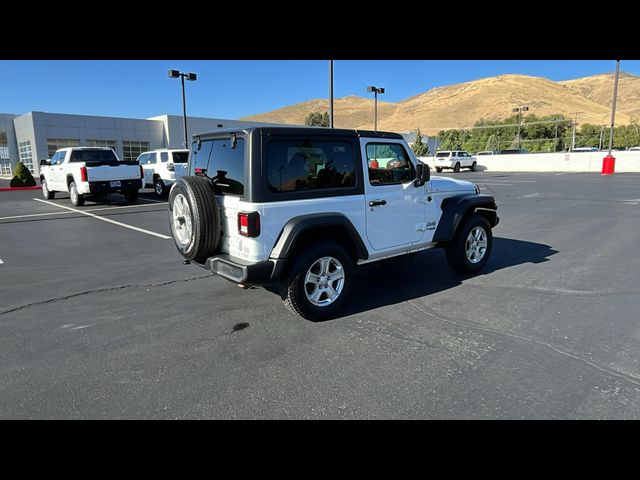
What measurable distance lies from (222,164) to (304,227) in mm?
1161

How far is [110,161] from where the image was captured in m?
14.0

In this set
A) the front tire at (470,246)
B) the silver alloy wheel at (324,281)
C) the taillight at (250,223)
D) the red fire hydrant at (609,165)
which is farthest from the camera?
the red fire hydrant at (609,165)

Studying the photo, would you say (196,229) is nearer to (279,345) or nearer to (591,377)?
(279,345)

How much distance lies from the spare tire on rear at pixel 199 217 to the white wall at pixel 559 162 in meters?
38.4

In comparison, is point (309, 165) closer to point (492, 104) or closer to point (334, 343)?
point (334, 343)

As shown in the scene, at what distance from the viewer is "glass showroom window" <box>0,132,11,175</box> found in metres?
38.8

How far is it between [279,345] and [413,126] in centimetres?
12521

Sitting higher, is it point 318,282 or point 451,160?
point 451,160

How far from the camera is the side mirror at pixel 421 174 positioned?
493cm

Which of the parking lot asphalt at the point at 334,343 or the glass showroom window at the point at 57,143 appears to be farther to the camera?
the glass showroom window at the point at 57,143

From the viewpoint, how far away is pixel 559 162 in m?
36.4

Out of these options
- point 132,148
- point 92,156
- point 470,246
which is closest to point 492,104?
point 132,148

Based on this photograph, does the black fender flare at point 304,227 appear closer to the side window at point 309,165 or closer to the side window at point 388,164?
the side window at point 309,165

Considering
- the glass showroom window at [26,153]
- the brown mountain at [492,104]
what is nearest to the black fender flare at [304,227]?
the glass showroom window at [26,153]
